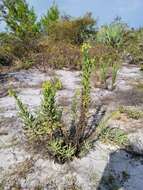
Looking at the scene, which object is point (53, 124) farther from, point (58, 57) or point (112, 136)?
point (58, 57)

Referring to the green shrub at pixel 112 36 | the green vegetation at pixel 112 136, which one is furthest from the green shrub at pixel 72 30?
the green vegetation at pixel 112 136

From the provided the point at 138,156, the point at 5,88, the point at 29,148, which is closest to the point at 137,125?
the point at 138,156

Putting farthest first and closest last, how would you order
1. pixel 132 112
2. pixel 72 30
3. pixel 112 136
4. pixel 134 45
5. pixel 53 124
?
pixel 72 30, pixel 134 45, pixel 132 112, pixel 112 136, pixel 53 124

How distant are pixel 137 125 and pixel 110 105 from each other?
97 cm

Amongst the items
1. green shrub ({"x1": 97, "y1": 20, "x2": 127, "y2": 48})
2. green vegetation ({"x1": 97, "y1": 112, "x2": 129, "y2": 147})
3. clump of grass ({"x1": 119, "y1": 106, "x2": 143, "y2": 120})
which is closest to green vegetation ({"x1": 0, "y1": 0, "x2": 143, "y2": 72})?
green shrub ({"x1": 97, "y1": 20, "x2": 127, "y2": 48})

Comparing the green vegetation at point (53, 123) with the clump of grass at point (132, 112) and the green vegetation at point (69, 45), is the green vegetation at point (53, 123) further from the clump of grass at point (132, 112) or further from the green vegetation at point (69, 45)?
the green vegetation at point (69, 45)

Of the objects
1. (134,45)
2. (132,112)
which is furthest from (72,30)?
(132,112)

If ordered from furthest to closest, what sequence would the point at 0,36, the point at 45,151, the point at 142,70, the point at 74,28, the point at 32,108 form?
1. the point at 74,28
2. the point at 0,36
3. the point at 142,70
4. the point at 32,108
5. the point at 45,151

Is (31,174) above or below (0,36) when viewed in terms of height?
below

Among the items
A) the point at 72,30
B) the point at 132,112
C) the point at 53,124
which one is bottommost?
the point at 132,112

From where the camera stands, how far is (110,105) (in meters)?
5.37

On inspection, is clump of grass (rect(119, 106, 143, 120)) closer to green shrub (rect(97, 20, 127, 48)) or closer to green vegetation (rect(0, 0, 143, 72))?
green vegetation (rect(0, 0, 143, 72))

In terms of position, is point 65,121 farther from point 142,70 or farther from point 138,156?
point 142,70

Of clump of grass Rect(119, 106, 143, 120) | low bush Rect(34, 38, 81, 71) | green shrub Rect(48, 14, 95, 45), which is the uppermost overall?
Answer: green shrub Rect(48, 14, 95, 45)
